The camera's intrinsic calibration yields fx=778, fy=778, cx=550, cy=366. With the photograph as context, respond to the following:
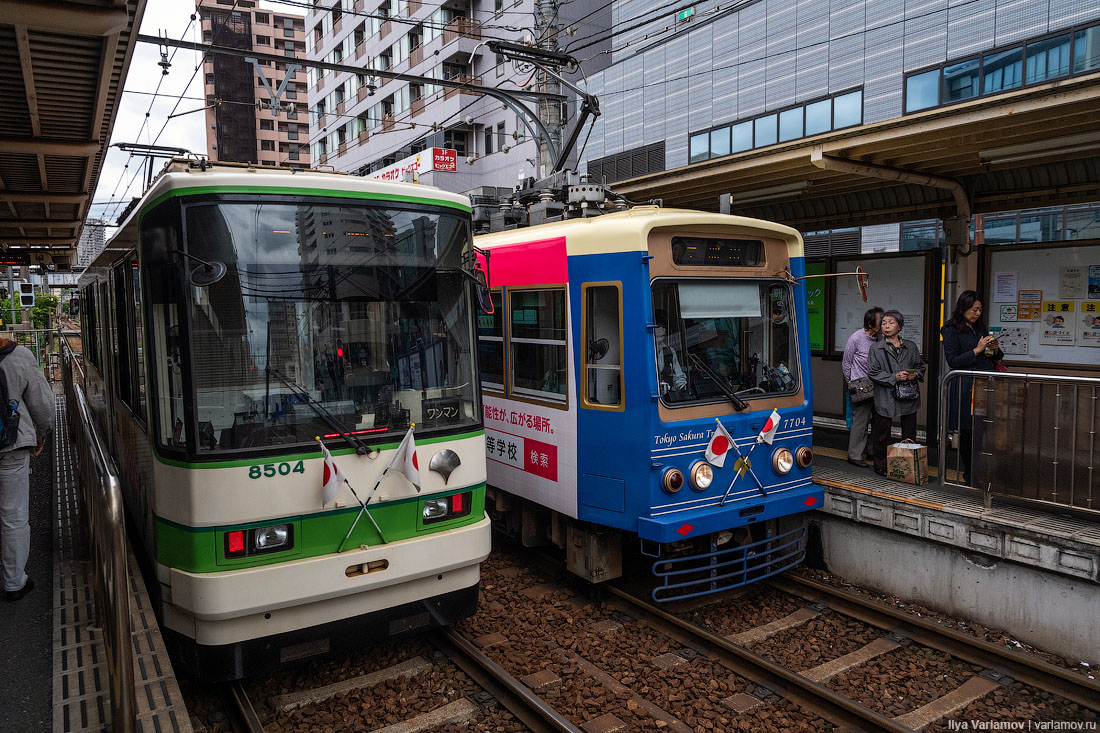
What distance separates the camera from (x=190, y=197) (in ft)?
14.2

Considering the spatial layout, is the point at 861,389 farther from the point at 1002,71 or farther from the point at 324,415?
the point at 1002,71

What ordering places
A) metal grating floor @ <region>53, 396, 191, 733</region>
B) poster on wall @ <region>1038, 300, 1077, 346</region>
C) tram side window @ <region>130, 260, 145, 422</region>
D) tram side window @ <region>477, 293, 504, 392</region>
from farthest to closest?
poster on wall @ <region>1038, 300, 1077, 346</region> → tram side window @ <region>477, 293, 504, 392</region> → tram side window @ <region>130, 260, 145, 422</region> → metal grating floor @ <region>53, 396, 191, 733</region>

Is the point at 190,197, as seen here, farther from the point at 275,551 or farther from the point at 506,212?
the point at 506,212

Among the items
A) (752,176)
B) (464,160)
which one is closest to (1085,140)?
(752,176)

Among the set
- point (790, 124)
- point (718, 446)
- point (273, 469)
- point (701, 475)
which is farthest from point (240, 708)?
point (790, 124)

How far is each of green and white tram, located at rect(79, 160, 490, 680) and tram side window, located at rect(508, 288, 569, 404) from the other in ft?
4.37

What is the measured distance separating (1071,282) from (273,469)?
25.6 feet

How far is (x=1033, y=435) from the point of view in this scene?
19.8 feet

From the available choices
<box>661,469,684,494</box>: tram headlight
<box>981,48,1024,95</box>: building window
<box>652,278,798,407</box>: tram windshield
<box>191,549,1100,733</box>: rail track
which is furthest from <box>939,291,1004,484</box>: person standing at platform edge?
<box>981,48,1024,95</box>: building window

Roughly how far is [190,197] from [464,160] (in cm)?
3109

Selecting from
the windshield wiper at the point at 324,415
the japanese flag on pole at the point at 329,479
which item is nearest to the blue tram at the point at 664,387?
the windshield wiper at the point at 324,415

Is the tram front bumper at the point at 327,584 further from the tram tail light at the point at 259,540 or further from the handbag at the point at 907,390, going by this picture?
the handbag at the point at 907,390

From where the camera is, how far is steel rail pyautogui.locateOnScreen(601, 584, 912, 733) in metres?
4.57

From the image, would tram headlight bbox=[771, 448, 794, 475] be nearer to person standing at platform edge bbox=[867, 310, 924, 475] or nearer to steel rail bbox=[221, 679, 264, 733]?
person standing at platform edge bbox=[867, 310, 924, 475]
